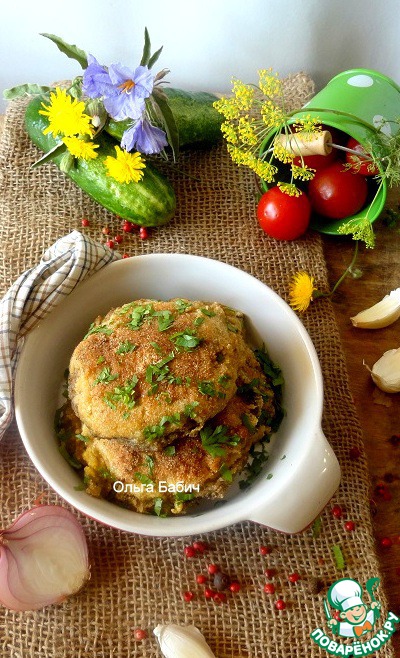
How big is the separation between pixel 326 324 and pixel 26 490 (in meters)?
0.77

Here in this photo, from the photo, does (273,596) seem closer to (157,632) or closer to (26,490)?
(157,632)

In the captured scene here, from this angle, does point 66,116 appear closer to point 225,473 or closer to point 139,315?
point 139,315

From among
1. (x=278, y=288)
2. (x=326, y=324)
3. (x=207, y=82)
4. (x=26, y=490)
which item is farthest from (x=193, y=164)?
(x=26, y=490)

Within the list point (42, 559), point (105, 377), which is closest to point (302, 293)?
point (105, 377)

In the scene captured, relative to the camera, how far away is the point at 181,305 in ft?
3.85

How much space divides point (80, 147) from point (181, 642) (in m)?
1.08

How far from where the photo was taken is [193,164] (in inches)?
65.7

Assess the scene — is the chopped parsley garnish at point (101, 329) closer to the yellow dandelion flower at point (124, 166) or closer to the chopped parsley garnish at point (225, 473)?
the chopped parsley garnish at point (225, 473)

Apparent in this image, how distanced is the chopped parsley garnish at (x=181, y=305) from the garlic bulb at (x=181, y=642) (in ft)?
1.96

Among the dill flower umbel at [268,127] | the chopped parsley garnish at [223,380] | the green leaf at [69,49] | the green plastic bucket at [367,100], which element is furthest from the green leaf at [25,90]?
the chopped parsley garnish at [223,380]

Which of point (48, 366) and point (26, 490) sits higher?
point (48, 366)

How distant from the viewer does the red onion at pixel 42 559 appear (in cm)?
113

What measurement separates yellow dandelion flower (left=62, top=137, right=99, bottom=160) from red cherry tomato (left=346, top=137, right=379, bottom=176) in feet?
1.98

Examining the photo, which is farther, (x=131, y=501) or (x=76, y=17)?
(x=76, y=17)
